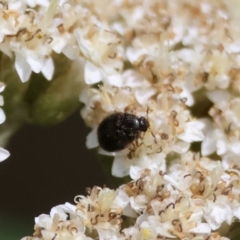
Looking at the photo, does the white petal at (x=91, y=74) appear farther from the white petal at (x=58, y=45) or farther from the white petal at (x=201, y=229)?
the white petal at (x=201, y=229)

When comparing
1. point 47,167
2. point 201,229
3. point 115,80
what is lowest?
point 47,167

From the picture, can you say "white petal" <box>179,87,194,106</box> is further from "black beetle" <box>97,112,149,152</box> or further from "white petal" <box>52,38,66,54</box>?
"white petal" <box>52,38,66,54</box>

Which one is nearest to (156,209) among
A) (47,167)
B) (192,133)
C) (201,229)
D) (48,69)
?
(201,229)

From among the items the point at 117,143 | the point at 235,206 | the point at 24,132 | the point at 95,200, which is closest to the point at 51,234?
the point at 95,200

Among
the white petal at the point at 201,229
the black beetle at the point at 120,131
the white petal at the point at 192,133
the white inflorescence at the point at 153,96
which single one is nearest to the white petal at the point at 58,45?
the white inflorescence at the point at 153,96

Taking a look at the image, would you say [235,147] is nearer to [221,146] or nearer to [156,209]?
[221,146]
